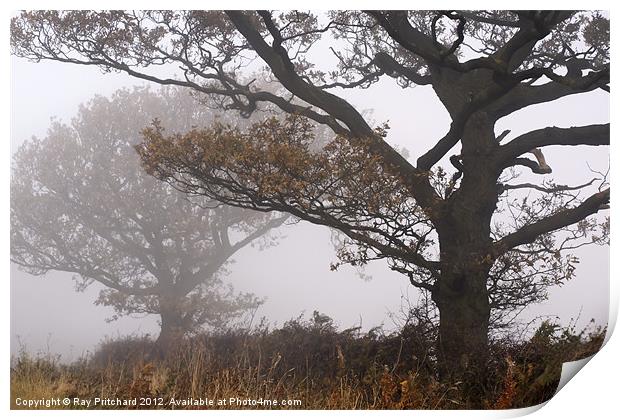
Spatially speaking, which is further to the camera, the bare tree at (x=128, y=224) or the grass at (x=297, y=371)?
the bare tree at (x=128, y=224)

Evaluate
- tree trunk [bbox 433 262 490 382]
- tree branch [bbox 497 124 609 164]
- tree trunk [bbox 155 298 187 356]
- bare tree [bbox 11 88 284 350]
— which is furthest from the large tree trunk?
tree trunk [bbox 155 298 187 356]

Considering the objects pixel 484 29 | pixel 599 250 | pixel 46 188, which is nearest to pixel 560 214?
pixel 599 250

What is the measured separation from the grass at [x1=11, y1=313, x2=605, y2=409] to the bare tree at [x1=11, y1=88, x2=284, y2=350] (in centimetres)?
25

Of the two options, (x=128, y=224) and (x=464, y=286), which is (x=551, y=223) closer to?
(x=464, y=286)

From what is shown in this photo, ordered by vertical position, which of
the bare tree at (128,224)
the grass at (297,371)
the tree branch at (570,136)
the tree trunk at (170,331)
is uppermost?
the tree branch at (570,136)

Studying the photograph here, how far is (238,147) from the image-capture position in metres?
6.32

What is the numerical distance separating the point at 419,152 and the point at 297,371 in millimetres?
1835

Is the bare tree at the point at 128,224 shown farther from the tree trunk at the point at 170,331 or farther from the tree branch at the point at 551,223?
the tree branch at the point at 551,223

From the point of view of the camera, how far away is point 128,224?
6355mm

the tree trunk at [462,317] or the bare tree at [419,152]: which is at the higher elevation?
the bare tree at [419,152]

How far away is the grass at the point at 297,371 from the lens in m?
6.20

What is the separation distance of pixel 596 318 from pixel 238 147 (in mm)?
2920

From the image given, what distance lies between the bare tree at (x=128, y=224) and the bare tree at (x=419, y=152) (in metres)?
0.17

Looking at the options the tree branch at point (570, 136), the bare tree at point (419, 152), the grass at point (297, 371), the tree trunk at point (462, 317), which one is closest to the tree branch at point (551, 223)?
the bare tree at point (419, 152)
